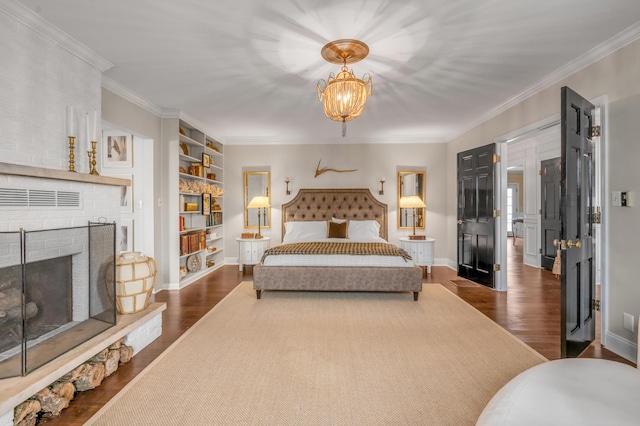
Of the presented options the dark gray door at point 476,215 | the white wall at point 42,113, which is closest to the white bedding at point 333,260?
the dark gray door at point 476,215

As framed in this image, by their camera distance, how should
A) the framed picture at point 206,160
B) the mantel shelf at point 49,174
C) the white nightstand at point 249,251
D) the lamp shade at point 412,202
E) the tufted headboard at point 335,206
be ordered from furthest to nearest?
1. the tufted headboard at point 335,206
2. the white nightstand at point 249,251
3. the lamp shade at point 412,202
4. the framed picture at point 206,160
5. the mantel shelf at point 49,174

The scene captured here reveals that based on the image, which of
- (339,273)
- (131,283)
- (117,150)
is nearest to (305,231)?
(339,273)

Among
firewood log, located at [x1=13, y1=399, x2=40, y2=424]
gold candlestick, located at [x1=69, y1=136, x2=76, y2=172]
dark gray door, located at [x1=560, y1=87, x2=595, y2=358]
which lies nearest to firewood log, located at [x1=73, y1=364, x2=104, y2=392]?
firewood log, located at [x1=13, y1=399, x2=40, y2=424]

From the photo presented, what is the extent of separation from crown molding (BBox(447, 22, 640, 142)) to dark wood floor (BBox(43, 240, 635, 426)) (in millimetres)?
2364

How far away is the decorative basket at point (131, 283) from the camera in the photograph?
2594 mm

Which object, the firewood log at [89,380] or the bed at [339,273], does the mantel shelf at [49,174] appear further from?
the bed at [339,273]

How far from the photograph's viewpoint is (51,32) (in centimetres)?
237

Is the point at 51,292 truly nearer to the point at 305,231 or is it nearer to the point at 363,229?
the point at 305,231

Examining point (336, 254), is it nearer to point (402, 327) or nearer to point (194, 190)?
point (402, 327)

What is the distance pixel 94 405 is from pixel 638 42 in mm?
→ 4354

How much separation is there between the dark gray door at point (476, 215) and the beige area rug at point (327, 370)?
1.31 metres

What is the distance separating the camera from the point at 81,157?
2682mm

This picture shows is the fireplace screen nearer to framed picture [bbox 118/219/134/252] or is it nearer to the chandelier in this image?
framed picture [bbox 118/219/134/252]

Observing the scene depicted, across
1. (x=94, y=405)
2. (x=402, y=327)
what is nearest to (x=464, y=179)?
(x=402, y=327)
